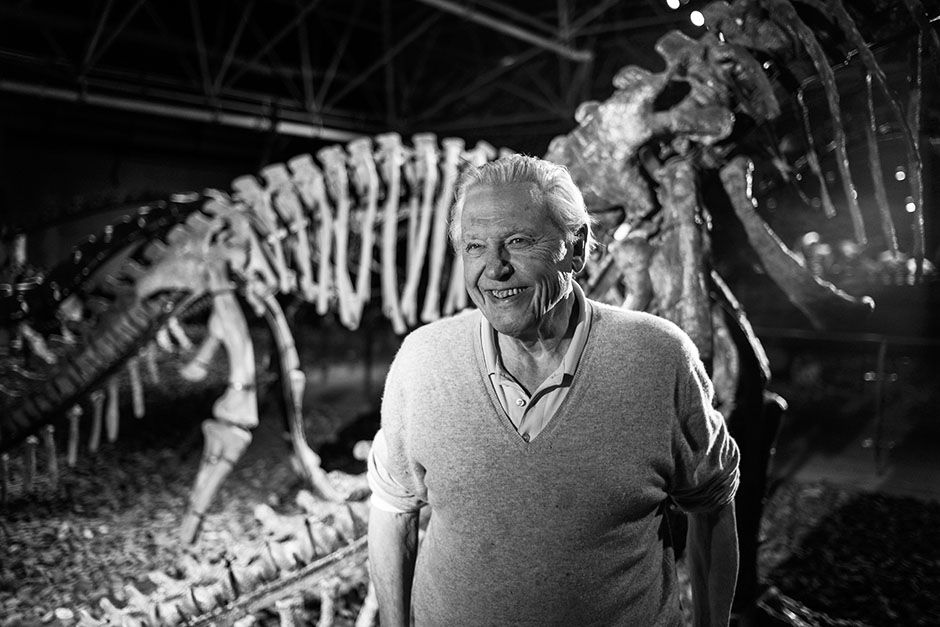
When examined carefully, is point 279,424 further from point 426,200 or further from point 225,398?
point 426,200

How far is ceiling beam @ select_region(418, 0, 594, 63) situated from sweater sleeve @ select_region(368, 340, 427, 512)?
693 cm

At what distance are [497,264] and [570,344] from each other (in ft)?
0.79

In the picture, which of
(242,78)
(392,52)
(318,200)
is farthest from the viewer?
(242,78)

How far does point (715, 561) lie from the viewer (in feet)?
4.78

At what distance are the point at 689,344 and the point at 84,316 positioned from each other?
3.75 metres

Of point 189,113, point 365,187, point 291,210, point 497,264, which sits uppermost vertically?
point 189,113

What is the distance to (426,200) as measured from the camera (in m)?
4.51

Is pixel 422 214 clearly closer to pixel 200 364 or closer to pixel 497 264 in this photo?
pixel 200 364

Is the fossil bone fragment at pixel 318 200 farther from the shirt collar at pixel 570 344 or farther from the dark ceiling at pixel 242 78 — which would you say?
the shirt collar at pixel 570 344

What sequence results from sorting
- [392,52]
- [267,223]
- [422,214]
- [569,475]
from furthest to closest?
[392,52] < [422,214] < [267,223] < [569,475]

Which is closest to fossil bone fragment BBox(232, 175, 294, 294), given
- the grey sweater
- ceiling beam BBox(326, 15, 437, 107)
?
the grey sweater

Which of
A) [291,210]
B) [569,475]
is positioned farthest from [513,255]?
[291,210]

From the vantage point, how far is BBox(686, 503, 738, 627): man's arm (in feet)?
4.73

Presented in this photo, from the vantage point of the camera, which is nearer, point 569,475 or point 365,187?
point 569,475
